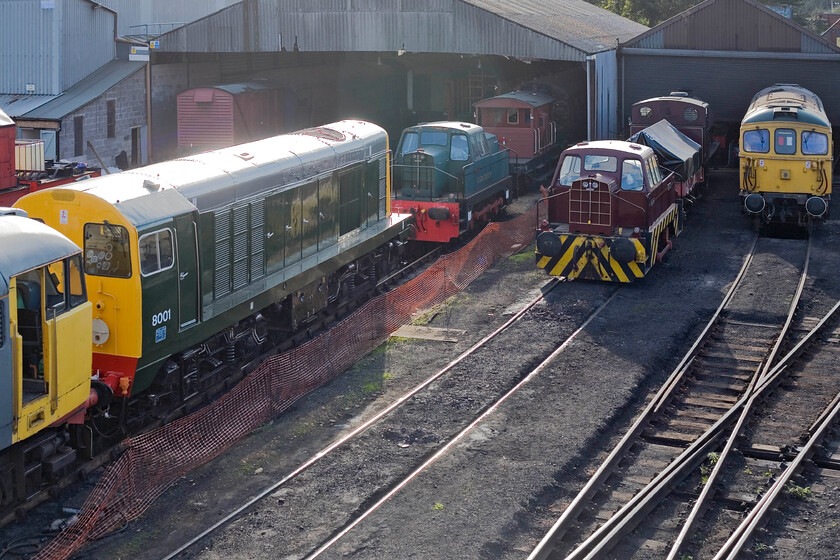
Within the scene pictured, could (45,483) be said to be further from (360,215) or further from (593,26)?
(593,26)

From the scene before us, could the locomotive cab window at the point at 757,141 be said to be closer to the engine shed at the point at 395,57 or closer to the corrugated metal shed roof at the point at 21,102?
the engine shed at the point at 395,57

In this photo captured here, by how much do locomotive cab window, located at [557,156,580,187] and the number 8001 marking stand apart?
1002 centimetres

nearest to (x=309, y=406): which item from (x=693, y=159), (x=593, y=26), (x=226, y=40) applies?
(x=693, y=159)

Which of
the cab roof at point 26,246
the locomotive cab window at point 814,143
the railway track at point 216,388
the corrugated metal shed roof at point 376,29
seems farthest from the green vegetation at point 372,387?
the corrugated metal shed roof at point 376,29

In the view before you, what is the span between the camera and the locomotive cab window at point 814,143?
77.1 feet

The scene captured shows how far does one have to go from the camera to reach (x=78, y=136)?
30.8 metres

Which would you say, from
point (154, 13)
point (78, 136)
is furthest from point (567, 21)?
point (78, 136)

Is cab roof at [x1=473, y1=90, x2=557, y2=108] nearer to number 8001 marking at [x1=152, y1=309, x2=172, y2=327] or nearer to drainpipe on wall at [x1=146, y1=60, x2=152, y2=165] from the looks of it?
drainpipe on wall at [x1=146, y1=60, x2=152, y2=165]

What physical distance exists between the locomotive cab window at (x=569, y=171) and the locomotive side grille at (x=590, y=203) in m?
0.40

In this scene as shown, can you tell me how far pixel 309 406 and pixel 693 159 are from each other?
15.4m

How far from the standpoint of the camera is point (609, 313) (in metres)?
17.9

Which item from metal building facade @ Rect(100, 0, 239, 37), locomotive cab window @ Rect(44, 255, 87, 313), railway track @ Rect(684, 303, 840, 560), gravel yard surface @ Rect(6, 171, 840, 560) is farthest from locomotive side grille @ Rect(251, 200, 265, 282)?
metal building facade @ Rect(100, 0, 239, 37)

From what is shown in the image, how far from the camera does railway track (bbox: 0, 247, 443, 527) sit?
34.4ft

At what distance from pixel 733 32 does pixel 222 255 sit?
81.1ft
